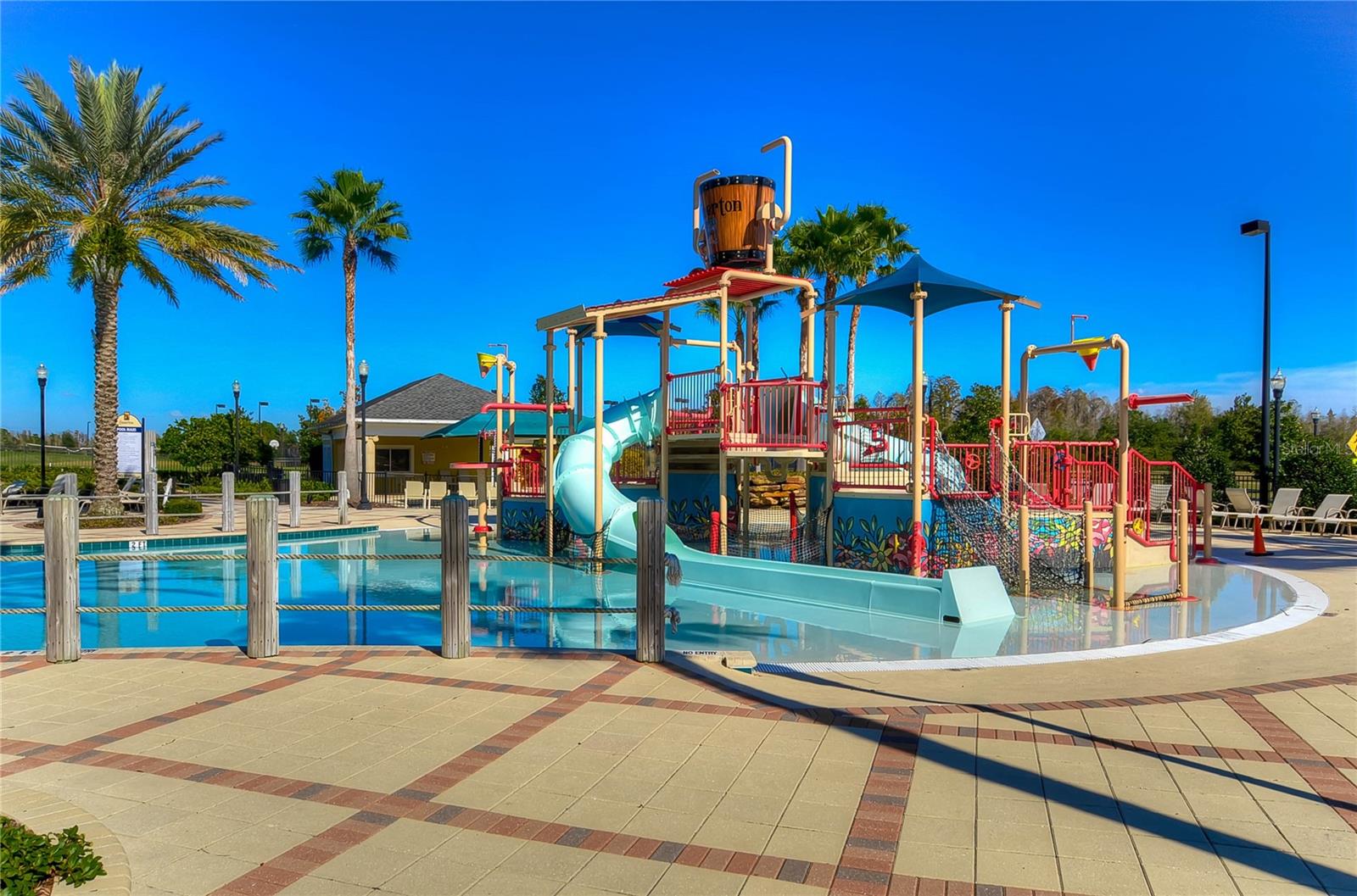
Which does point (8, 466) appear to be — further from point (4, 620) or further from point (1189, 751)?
Answer: point (1189, 751)

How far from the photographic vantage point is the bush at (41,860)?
3064 millimetres

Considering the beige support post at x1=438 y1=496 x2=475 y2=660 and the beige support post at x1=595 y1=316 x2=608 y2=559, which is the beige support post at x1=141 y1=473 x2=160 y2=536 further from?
the beige support post at x1=438 y1=496 x2=475 y2=660

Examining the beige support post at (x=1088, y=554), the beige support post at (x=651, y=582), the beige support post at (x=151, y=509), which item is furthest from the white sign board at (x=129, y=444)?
the beige support post at (x=1088, y=554)

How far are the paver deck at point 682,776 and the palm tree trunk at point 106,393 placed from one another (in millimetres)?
16451

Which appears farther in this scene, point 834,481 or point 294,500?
point 294,500

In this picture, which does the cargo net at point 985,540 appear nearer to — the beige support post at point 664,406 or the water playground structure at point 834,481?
the water playground structure at point 834,481

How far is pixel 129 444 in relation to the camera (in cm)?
2325

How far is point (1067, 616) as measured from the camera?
10305 millimetres

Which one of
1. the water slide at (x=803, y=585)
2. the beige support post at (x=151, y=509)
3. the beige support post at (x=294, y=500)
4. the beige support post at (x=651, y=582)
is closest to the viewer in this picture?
the beige support post at (x=651, y=582)

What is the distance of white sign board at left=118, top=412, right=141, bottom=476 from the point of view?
23.0 metres

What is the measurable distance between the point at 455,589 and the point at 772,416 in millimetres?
8321

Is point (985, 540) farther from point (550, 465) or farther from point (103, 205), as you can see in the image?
point (103, 205)

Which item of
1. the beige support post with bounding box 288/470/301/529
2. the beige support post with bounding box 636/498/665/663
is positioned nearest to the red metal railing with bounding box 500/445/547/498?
the beige support post with bounding box 288/470/301/529

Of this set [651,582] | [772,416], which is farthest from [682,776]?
[772,416]
